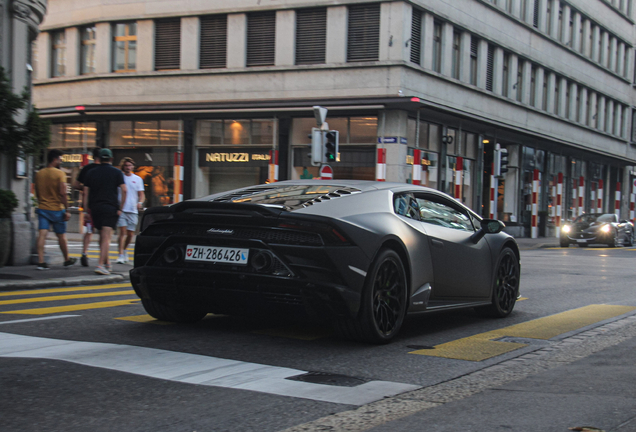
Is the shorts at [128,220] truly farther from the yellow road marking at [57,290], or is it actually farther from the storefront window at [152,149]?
the storefront window at [152,149]

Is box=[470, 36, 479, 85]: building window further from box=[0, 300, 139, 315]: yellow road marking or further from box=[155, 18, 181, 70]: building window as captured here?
box=[0, 300, 139, 315]: yellow road marking

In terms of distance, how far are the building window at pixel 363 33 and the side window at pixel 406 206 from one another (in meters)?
20.4

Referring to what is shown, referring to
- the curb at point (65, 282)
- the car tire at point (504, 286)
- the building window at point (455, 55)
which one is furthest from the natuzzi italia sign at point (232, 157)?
the car tire at point (504, 286)

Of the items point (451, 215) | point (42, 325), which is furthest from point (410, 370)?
point (42, 325)

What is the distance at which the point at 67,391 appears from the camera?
156 inches

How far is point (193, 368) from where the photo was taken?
15.1 ft

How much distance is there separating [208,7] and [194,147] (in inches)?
209

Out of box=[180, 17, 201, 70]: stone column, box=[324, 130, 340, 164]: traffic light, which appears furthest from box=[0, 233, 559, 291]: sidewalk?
box=[180, 17, 201, 70]: stone column

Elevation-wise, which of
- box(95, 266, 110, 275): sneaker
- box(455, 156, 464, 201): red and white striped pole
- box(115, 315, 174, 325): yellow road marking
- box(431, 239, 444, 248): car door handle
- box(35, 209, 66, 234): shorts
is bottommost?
box(95, 266, 110, 275): sneaker

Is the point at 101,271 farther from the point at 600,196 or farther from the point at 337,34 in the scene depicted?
the point at 600,196

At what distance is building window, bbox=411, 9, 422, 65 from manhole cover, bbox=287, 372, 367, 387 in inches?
919

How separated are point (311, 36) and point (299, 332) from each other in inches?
878

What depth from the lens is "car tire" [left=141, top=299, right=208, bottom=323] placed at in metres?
6.39

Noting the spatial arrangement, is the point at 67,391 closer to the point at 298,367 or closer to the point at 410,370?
the point at 298,367
